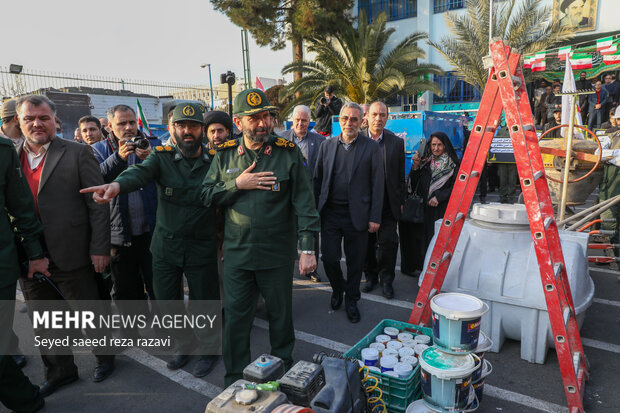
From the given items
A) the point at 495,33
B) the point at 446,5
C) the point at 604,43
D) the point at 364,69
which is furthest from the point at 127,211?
the point at 446,5

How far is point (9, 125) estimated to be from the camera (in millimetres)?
4578

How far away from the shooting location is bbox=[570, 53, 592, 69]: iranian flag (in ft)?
57.1

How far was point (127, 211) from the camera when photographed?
3.79 metres

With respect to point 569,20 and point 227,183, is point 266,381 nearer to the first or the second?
point 227,183

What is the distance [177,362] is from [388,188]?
9.42 ft

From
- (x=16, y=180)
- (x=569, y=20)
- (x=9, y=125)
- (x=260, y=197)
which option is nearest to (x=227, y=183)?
(x=260, y=197)

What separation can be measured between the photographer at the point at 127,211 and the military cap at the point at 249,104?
4.07ft

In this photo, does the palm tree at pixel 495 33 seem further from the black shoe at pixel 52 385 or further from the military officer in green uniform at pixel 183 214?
the black shoe at pixel 52 385

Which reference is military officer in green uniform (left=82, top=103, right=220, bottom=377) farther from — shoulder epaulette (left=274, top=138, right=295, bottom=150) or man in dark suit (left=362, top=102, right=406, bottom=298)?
man in dark suit (left=362, top=102, right=406, bottom=298)

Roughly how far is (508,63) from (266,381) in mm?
2534

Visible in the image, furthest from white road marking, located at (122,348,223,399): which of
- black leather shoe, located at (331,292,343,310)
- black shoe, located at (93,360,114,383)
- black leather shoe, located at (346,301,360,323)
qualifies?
black leather shoe, located at (331,292,343,310)

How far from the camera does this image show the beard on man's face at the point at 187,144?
3321 millimetres

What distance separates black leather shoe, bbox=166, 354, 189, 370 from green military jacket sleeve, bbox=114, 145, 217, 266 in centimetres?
88

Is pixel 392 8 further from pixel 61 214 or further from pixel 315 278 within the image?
pixel 61 214
